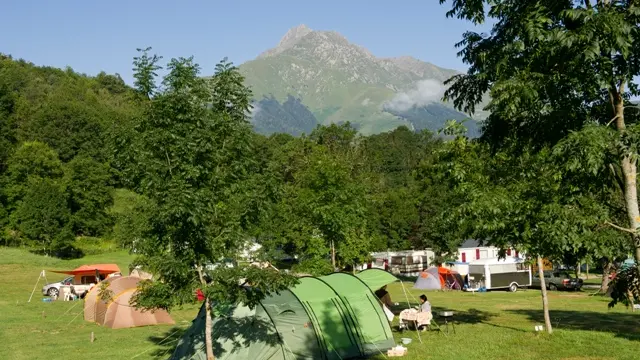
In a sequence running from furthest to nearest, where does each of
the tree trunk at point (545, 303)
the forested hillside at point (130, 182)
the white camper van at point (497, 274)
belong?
the white camper van at point (497, 274)
the tree trunk at point (545, 303)
the forested hillside at point (130, 182)

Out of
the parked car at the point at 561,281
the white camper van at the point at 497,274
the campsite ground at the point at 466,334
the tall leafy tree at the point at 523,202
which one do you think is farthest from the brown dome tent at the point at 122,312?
the parked car at the point at 561,281

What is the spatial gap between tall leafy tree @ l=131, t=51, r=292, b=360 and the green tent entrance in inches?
92.8

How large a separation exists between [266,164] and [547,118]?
6314 millimetres

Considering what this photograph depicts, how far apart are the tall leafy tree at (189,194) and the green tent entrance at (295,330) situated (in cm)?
236

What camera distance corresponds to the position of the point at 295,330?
51.8 ft

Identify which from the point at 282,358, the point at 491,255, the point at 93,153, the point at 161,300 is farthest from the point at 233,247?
the point at 93,153

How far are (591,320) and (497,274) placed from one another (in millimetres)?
19666

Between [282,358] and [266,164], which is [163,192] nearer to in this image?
[266,164]

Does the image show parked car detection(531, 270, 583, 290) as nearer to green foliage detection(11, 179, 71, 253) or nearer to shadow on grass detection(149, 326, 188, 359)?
shadow on grass detection(149, 326, 188, 359)

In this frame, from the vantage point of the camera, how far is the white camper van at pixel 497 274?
42.3 meters

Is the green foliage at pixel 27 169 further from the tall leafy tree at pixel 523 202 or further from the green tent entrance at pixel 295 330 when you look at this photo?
the tall leafy tree at pixel 523 202

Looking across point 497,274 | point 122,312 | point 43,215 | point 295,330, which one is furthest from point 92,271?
point 43,215

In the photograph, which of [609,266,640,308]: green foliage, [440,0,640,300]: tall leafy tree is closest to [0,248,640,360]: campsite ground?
[609,266,640,308]: green foliage

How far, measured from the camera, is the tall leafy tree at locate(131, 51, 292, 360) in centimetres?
1187
